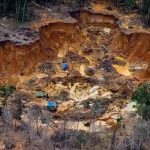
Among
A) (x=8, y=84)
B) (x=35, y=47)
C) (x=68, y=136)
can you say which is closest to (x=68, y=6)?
(x=35, y=47)

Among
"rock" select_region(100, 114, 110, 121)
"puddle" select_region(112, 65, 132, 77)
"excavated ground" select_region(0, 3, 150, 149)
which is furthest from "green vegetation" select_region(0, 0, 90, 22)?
"rock" select_region(100, 114, 110, 121)

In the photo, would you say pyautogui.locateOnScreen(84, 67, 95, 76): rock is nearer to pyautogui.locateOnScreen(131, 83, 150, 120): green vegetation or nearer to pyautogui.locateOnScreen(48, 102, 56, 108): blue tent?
pyautogui.locateOnScreen(48, 102, 56, 108): blue tent

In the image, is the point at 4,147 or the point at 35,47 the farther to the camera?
the point at 35,47

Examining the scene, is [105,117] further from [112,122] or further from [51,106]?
[51,106]

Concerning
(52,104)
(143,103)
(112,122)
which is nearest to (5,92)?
(52,104)

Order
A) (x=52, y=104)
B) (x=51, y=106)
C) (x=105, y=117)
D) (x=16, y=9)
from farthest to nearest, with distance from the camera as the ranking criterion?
(x=16, y=9) → (x=52, y=104) → (x=51, y=106) → (x=105, y=117)

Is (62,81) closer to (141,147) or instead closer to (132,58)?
(132,58)

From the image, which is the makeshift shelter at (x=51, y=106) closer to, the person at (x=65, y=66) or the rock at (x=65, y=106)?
the rock at (x=65, y=106)
